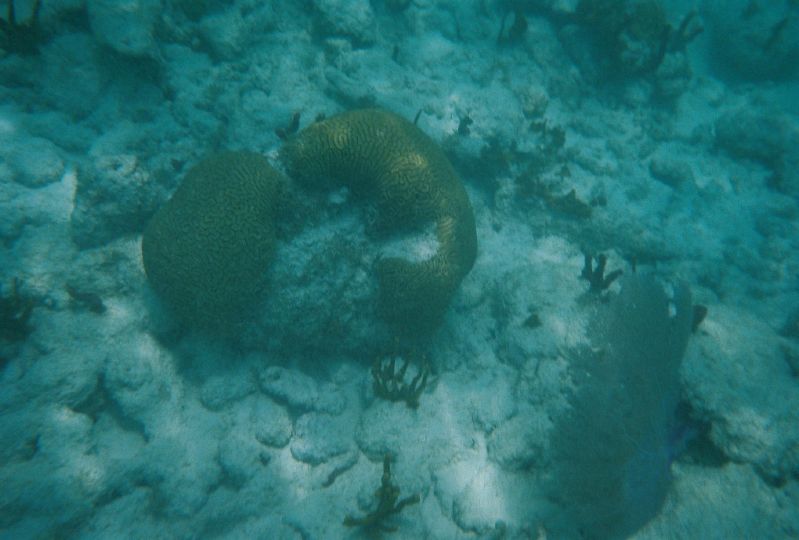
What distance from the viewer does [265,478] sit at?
411 centimetres

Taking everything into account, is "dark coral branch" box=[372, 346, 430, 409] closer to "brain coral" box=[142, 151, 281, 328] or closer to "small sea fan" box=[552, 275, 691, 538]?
"small sea fan" box=[552, 275, 691, 538]

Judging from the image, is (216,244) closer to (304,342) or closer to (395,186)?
(304,342)

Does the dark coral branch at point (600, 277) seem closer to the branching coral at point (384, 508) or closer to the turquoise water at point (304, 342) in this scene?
the turquoise water at point (304, 342)

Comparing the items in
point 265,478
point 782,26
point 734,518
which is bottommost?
point 265,478

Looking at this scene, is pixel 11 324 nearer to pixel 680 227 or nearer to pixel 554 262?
pixel 554 262

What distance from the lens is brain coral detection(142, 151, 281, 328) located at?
405 centimetres

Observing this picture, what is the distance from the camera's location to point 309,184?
4.39 meters

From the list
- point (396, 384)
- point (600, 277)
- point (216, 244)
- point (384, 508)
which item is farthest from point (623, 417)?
point (216, 244)

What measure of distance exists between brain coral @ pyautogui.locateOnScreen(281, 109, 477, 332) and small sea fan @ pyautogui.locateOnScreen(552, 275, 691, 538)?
1812mm

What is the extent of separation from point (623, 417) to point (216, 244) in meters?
4.41

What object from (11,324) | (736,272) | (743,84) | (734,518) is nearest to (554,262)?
(734,518)

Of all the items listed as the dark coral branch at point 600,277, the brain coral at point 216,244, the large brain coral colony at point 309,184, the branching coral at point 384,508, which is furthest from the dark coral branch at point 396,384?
the dark coral branch at point 600,277

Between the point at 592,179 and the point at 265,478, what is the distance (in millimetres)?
7051

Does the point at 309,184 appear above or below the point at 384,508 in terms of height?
above
